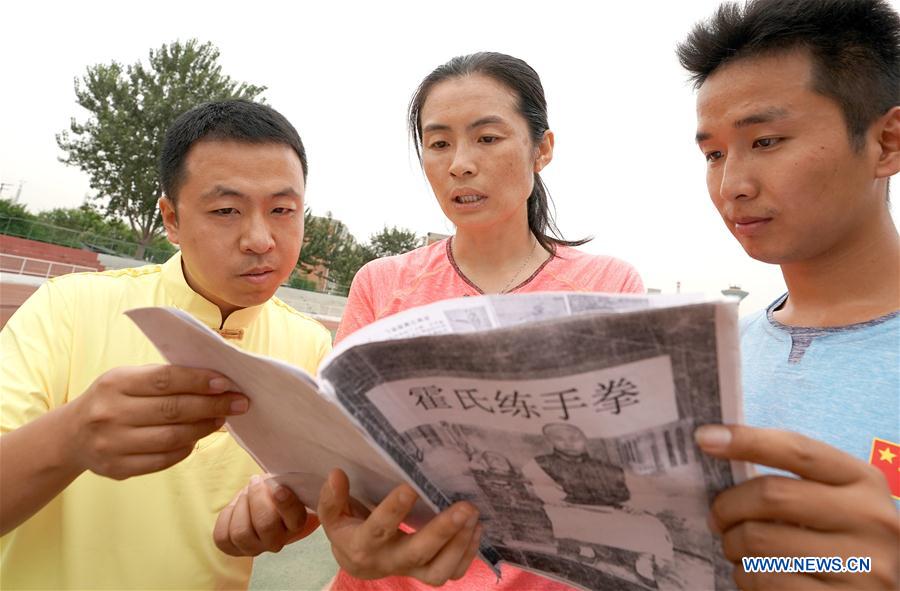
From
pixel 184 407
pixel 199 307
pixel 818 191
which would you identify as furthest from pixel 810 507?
pixel 199 307

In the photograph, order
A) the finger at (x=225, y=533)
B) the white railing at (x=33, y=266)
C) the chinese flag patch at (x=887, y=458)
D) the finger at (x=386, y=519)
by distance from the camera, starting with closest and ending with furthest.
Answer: the finger at (x=386, y=519), the chinese flag patch at (x=887, y=458), the finger at (x=225, y=533), the white railing at (x=33, y=266)

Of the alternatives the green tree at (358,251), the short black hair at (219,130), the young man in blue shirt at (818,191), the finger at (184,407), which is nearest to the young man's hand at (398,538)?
the finger at (184,407)

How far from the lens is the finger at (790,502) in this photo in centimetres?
55

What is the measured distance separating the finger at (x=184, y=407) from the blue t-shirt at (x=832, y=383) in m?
0.95

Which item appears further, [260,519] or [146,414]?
[260,519]

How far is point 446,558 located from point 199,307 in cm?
112

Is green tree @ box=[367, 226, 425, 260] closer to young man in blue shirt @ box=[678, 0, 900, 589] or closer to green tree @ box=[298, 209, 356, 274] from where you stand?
green tree @ box=[298, 209, 356, 274]

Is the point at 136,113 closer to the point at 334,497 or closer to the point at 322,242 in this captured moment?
the point at 322,242

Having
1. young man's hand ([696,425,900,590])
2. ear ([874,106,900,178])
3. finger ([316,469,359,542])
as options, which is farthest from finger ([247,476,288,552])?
ear ([874,106,900,178])

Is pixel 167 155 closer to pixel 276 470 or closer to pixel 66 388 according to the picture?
pixel 66 388

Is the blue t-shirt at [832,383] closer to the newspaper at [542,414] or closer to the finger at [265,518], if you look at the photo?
the newspaper at [542,414]

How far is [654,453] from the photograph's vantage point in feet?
1.94

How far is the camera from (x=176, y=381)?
0.74 m

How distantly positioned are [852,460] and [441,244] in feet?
4.13
